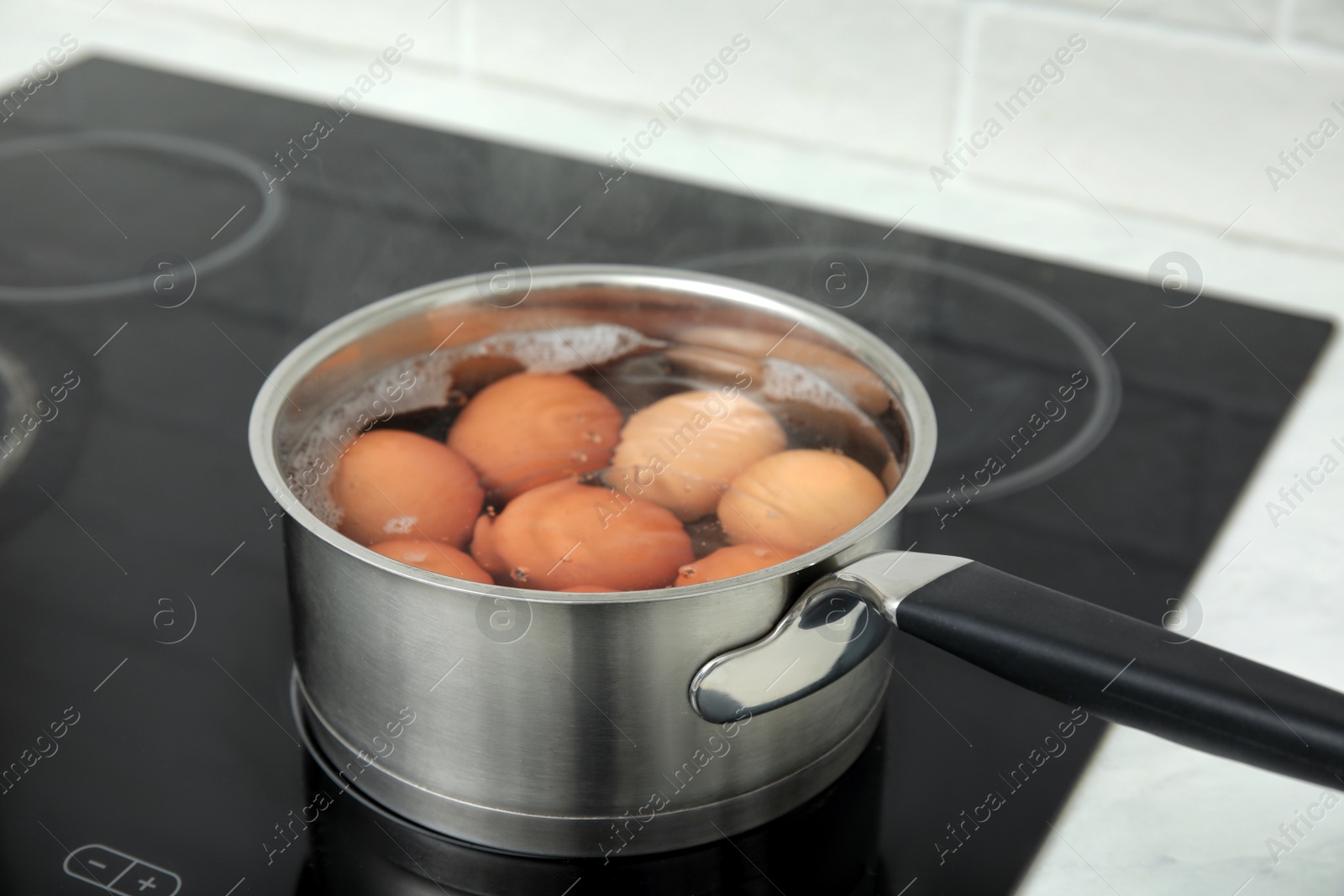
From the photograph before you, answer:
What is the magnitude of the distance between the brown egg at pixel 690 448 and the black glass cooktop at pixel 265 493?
4.2 inches

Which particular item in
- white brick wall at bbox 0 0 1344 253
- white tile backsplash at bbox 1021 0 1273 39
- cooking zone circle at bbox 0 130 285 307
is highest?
white tile backsplash at bbox 1021 0 1273 39

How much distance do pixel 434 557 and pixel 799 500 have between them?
0.14 metres

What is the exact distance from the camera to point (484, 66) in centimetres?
101

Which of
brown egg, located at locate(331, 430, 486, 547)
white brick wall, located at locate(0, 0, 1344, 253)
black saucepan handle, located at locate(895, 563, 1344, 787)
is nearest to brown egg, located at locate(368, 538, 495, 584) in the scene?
brown egg, located at locate(331, 430, 486, 547)

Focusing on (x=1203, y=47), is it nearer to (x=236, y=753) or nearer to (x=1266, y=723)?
(x=1266, y=723)

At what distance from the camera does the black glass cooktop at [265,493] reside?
1.53ft

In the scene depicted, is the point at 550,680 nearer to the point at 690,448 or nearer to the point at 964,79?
the point at 690,448

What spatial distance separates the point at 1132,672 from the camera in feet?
1.22

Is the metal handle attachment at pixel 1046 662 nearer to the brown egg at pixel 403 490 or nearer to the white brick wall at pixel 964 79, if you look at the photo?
the brown egg at pixel 403 490

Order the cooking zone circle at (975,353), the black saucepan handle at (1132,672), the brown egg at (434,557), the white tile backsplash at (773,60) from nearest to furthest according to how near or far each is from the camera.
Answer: the black saucepan handle at (1132,672) < the brown egg at (434,557) < the cooking zone circle at (975,353) < the white tile backsplash at (773,60)

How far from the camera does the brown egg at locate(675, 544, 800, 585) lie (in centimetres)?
46

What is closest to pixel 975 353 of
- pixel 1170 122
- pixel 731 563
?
pixel 1170 122

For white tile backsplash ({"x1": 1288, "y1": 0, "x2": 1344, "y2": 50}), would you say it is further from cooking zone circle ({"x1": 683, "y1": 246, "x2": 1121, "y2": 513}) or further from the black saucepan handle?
the black saucepan handle

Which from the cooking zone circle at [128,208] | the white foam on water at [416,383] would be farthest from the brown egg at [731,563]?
the cooking zone circle at [128,208]
